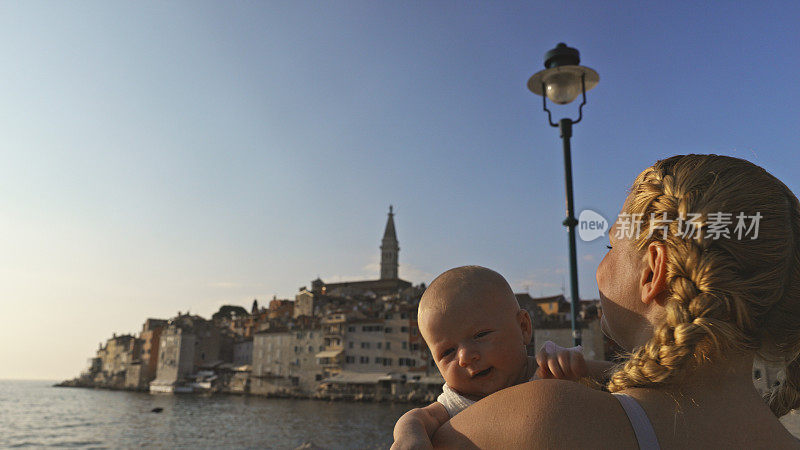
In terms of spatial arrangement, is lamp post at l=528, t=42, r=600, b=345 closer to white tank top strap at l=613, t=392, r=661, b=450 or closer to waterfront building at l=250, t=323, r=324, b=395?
white tank top strap at l=613, t=392, r=661, b=450

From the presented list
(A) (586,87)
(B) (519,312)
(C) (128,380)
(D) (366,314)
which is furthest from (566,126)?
(C) (128,380)

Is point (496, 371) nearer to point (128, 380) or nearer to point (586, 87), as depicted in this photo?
point (586, 87)

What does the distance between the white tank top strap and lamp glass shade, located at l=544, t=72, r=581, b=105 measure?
6.05 meters

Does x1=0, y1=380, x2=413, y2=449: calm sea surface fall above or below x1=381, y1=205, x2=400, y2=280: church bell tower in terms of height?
below

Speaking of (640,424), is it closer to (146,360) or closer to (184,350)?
(184,350)

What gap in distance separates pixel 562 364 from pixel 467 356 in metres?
0.34

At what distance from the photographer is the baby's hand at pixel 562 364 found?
1.74 metres

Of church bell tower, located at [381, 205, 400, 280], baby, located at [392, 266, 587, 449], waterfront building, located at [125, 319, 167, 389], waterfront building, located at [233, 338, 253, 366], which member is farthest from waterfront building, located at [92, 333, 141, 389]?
baby, located at [392, 266, 587, 449]

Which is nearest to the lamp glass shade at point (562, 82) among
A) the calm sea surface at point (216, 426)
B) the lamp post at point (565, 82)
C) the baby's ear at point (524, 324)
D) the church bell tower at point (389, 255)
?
the lamp post at point (565, 82)

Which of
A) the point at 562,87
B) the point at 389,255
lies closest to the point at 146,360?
the point at 389,255

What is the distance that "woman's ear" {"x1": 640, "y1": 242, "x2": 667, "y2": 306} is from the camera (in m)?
1.52

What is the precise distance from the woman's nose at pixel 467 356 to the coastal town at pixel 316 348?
132 feet

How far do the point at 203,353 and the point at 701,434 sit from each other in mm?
95632

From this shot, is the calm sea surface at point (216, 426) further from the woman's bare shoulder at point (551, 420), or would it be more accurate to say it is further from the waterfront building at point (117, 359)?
the waterfront building at point (117, 359)
